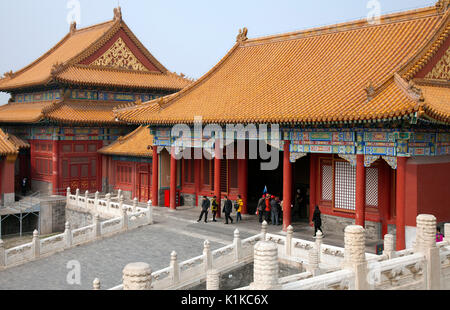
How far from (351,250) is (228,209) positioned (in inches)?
456

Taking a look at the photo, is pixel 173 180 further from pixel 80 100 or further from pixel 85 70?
pixel 85 70

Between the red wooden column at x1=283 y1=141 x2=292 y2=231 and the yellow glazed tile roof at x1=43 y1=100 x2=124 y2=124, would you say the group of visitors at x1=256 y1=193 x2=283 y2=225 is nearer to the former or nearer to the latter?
the red wooden column at x1=283 y1=141 x2=292 y2=231

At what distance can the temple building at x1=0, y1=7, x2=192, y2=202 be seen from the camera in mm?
31078

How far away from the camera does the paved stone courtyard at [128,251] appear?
17016 millimetres

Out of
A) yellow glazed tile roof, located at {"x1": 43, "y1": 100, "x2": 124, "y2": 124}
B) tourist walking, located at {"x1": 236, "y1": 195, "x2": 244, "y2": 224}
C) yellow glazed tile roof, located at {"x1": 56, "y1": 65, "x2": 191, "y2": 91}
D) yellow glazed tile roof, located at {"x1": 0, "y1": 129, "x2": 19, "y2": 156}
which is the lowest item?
tourist walking, located at {"x1": 236, "y1": 195, "x2": 244, "y2": 224}

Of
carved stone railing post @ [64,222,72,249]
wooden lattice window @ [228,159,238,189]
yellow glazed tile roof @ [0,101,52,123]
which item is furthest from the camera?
yellow glazed tile roof @ [0,101,52,123]

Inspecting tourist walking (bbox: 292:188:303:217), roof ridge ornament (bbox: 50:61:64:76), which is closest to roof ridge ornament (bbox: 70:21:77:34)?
roof ridge ornament (bbox: 50:61:64:76)

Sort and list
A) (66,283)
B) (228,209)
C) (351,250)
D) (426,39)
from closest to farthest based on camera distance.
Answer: (351,250) < (66,283) < (426,39) < (228,209)

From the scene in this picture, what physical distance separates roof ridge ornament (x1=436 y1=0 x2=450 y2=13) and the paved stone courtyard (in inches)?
374

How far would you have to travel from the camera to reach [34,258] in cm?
1958
